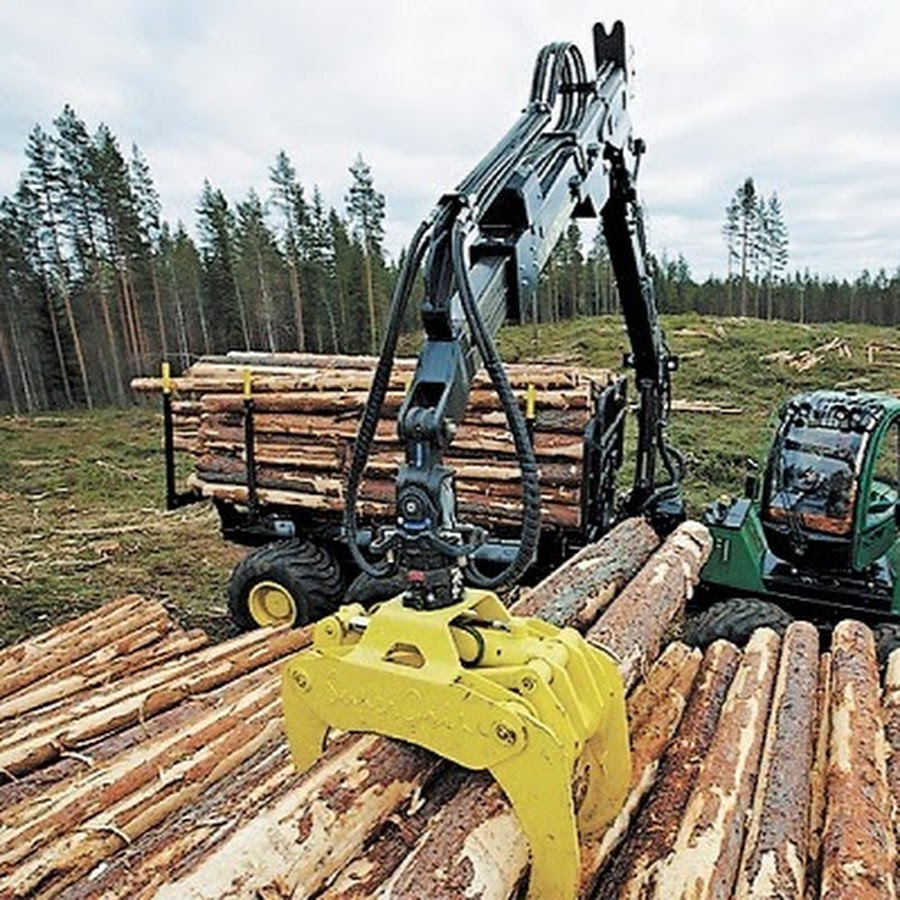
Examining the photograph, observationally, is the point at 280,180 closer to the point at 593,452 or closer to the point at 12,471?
the point at 12,471

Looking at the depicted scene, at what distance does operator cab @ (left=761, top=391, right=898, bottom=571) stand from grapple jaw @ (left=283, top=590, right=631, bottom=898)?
4789 millimetres

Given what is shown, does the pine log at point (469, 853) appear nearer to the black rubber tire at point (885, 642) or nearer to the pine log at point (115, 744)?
the pine log at point (115, 744)

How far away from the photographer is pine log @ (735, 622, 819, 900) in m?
2.82

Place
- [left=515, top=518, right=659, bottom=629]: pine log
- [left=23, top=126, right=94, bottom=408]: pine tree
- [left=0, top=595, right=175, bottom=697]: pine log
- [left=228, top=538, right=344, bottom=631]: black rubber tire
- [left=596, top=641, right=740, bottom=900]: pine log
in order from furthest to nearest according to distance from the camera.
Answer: [left=23, top=126, right=94, bottom=408]: pine tree → [left=228, top=538, right=344, bottom=631]: black rubber tire → [left=0, top=595, right=175, bottom=697]: pine log → [left=515, top=518, right=659, bottom=629]: pine log → [left=596, top=641, right=740, bottom=900]: pine log

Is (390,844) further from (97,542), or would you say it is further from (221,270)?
(221,270)

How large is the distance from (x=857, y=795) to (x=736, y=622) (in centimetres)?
334

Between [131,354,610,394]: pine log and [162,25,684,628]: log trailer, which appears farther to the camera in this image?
[131,354,610,394]: pine log

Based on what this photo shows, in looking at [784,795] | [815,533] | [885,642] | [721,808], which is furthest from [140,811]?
[815,533]

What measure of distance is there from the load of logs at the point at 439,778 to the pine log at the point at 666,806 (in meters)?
0.01

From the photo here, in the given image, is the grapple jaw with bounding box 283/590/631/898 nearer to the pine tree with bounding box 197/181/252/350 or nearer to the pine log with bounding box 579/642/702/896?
the pine log with bounding box 579/642/702/896

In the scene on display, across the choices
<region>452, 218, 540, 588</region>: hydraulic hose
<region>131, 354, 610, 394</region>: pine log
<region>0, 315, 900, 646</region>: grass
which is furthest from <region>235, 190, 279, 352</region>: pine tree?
<region>452, 218, 540, 588</region>: hydraulic hose

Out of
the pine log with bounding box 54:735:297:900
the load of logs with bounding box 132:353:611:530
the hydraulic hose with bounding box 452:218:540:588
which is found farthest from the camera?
the load of logs with bounding box 132:353:611:530

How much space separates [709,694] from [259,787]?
2501 mm

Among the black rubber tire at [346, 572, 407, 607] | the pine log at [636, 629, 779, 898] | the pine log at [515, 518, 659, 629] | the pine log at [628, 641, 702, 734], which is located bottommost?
the black rubber tire at [346, 572, 407, 607]
